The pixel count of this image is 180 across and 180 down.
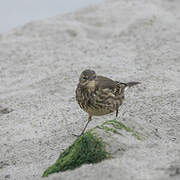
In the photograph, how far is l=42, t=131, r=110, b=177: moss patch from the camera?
4.04 metres

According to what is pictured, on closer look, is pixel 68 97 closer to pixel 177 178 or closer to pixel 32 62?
pixel 32 62

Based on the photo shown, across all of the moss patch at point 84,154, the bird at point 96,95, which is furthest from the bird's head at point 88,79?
the moss patch at point 84,154

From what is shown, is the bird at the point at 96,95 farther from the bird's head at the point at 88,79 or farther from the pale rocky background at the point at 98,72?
the pale rocky background at the point at 98,72

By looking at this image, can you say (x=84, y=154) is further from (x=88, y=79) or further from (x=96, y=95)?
(x=88, y=79)

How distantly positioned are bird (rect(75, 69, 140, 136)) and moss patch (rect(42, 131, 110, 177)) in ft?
4.25

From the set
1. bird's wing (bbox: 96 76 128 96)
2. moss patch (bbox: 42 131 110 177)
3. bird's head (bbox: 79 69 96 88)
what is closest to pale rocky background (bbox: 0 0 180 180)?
moss patch (bbox: 42 131 110 177)

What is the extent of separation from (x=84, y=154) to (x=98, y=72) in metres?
4.12

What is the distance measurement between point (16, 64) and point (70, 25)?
7.23ft

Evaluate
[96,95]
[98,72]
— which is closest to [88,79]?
[96,95]

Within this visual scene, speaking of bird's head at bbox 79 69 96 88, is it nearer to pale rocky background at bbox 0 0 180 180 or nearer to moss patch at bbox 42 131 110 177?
pale rocky background at bbox 0 0 180 180

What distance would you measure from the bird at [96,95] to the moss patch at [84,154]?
129 centimetres

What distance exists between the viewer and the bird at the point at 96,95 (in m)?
5.55

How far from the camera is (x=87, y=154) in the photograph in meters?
4.13

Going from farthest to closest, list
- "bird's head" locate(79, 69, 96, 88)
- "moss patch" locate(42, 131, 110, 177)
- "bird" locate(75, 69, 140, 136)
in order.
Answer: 1. "bird's head" locate(79, 69, 96, 88)
2. "bird" locate(75, 69, 140, 136)
3. "moss patch" locate(42, 131, 110, 177)
